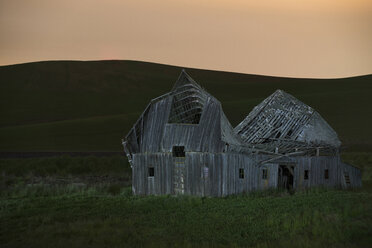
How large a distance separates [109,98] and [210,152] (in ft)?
276

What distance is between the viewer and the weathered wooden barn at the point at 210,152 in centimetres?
3372

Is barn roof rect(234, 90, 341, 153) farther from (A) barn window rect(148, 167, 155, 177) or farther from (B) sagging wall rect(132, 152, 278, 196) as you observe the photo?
(A) barn window rect(148, 167, 155, 177)

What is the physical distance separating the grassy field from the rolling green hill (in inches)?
1825

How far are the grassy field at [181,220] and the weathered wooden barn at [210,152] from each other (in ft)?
5.39

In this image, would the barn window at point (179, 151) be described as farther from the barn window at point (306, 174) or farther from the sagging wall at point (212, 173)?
the barn window at point (306, 174)

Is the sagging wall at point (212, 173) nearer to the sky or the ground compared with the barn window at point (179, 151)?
nearer to the ground

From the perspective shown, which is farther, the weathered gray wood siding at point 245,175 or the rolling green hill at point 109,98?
the rolling green hill at point 109,98

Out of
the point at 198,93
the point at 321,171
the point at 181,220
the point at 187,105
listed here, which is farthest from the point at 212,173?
the point at 181,220

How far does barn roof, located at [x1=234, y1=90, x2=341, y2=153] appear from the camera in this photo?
38.6 meters

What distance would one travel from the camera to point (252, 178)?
34.9 metres

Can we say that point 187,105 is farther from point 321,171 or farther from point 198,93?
point 321,171

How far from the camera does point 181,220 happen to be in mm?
23797

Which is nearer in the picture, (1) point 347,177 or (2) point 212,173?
(2) point 212,173

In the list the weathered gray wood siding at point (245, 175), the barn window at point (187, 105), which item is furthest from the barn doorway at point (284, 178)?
the barn window at point (187, 105)
